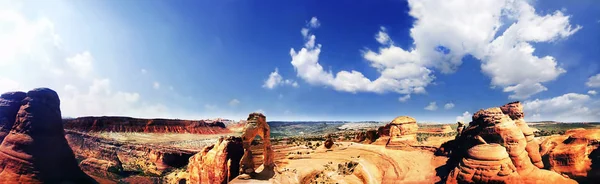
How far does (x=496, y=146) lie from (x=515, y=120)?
670cm

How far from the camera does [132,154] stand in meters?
69.2

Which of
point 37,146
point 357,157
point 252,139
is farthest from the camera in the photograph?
point 357,157

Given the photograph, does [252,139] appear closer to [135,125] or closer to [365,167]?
[365,167]

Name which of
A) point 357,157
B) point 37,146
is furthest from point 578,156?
point 37,146

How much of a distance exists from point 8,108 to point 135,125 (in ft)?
339

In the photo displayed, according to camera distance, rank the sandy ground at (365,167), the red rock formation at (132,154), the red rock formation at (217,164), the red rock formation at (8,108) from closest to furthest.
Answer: the red rock formation at (217,164)
the red rock formation at (8,108)
the sandy ground at (365,167)
the red rock formation at (132,154)

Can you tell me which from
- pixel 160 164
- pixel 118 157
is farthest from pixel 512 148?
pixel 118 157

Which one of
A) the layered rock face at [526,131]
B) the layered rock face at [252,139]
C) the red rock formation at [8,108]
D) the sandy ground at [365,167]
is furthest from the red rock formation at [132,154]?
the layered rock face at [526,131]

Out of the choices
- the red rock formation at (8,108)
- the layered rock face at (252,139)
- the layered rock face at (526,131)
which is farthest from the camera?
the red rock formation at (8,108)

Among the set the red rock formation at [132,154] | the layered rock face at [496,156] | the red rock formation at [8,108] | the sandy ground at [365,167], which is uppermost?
the red rock formation at [8,108]

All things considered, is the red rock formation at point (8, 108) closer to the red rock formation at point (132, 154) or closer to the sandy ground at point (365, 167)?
the sandy ground at point (365, 167)

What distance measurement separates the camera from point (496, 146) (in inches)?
1061

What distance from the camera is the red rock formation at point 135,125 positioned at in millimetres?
110938

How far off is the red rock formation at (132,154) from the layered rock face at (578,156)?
196 ft
